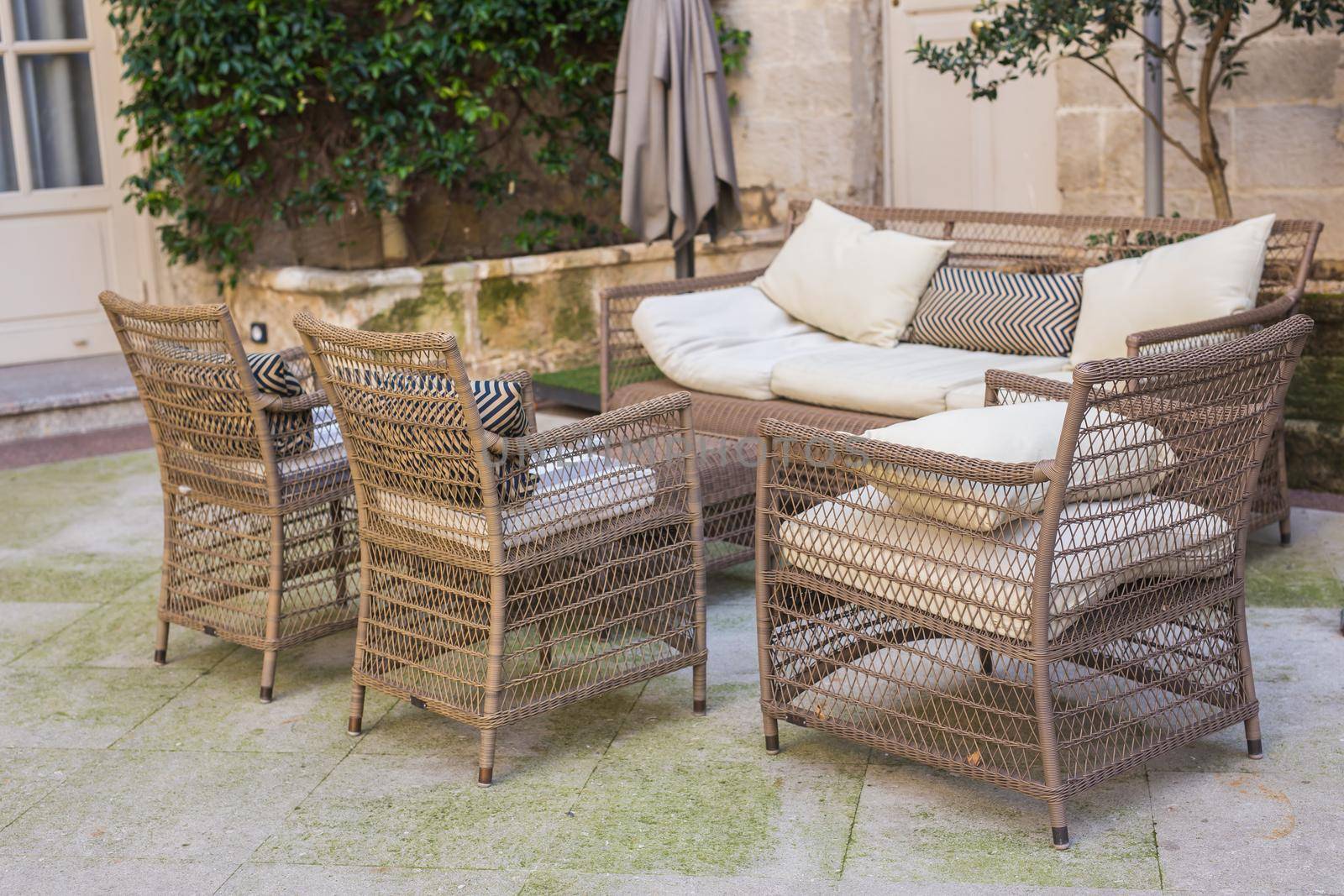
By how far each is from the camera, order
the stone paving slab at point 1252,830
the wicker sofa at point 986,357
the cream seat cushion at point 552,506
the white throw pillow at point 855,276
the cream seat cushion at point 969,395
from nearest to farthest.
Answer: the stone paving slab at point 1252,830
the cream seat cushion at point 552,506
the wicker sofa at point 986,357
the cream seat cushion at point 969,395
the white throw pillow at point 855,276

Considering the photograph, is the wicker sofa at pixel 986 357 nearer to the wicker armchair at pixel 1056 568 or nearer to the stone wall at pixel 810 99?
the wicker armchair at pixel 1056 568

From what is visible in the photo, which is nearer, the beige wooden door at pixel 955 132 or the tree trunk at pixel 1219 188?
the tree trunk at pixel 1219 188

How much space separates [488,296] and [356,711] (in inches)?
135

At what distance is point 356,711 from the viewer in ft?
9.88

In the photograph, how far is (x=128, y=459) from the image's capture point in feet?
18.1

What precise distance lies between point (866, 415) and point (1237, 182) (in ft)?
6.66

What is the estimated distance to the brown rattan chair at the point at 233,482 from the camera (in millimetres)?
3125

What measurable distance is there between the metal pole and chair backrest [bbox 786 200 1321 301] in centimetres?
43

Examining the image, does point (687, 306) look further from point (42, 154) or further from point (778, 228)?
point (42, 154)

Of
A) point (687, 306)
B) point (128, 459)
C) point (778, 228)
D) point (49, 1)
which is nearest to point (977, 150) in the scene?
point (778, 228)

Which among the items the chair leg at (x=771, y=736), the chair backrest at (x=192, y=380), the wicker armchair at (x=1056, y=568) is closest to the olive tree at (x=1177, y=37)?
the wicker armchair at (x=1056, y=568)

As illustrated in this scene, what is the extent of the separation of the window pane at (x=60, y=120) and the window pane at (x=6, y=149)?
2.9 inches

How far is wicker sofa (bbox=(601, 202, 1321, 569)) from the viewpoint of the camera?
11.8 ft

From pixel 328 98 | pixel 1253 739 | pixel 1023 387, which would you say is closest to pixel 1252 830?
pixel 1253 739
